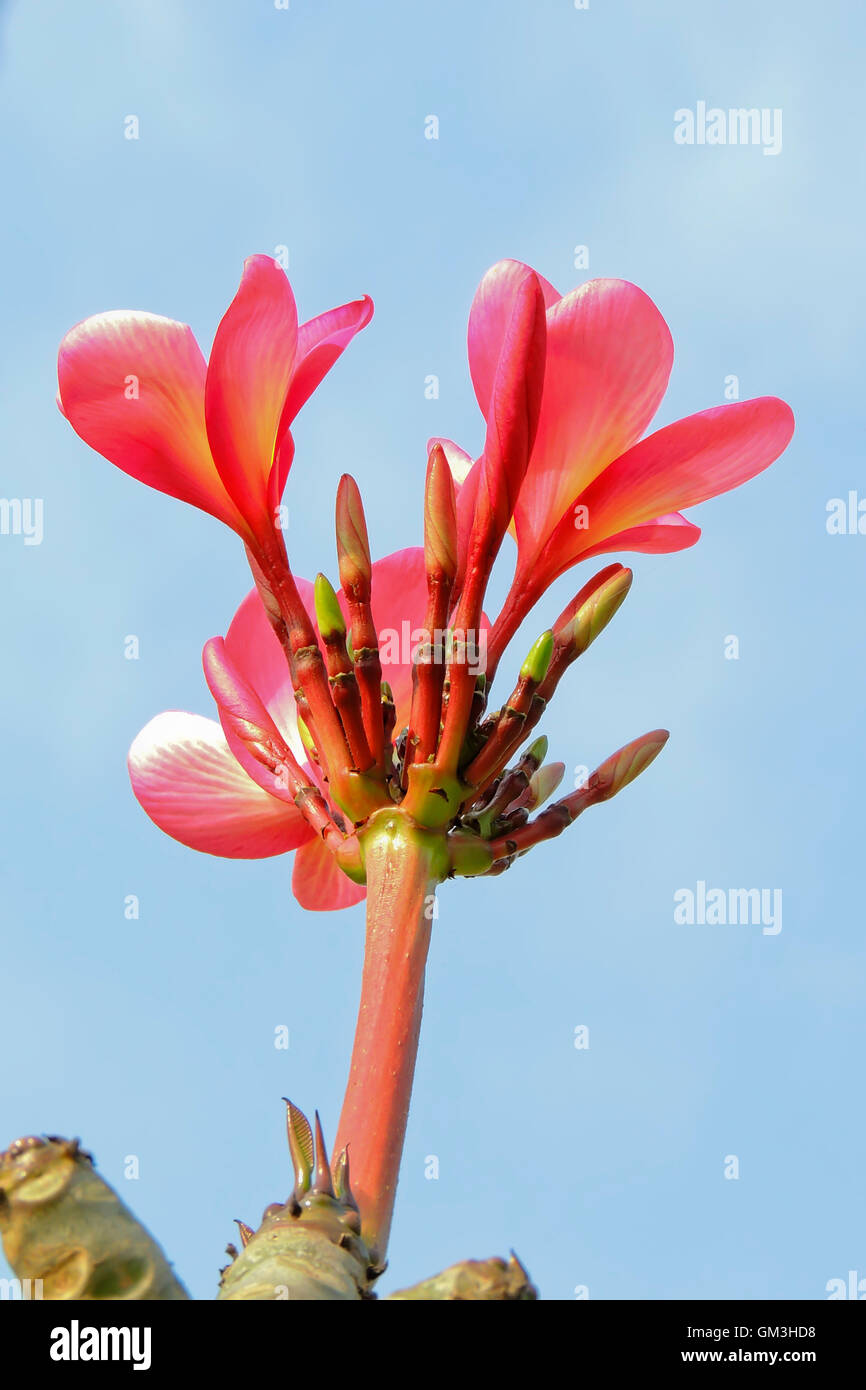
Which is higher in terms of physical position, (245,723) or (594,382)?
(594,382)

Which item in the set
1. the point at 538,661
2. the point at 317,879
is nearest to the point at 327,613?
the point at 538,661

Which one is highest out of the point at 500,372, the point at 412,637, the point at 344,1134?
the point at 500,372

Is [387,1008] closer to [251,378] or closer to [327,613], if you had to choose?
[327,613]

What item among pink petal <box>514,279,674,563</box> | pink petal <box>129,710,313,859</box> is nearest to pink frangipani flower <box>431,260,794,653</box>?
pink petal <box>514,279,674,563</box>

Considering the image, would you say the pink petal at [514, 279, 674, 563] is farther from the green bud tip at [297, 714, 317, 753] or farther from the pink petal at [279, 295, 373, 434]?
the green bud tip at [297, 714, 317, 753]

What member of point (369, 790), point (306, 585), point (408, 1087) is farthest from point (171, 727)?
point (408, 1087)

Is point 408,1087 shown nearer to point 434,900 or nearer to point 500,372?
point 434,900
